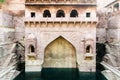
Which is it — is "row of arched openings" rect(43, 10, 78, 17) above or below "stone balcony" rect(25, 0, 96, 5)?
below

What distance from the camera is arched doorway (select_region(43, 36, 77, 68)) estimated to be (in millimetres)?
19766

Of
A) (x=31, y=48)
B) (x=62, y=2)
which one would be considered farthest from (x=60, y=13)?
(x=31, y=48)

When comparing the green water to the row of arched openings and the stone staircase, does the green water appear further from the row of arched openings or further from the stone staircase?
the row of arched openings

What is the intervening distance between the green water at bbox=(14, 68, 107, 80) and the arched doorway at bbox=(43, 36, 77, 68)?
475mm

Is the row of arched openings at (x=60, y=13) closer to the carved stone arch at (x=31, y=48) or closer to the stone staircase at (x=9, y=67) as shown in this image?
the carved stone arch at (x=31, y=48)

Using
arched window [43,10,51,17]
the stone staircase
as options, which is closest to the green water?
the stone staircase

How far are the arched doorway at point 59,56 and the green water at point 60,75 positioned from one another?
0.48m

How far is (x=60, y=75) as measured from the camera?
1831 centimetres

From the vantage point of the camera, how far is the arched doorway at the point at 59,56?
19766 mm

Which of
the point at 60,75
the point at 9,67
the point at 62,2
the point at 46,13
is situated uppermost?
the point at 62,2

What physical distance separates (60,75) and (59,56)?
7.44 ft

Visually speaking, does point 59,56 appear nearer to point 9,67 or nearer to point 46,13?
point 46,13

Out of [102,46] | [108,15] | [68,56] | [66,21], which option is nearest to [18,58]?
[68,56]

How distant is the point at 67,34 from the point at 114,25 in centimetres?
489
